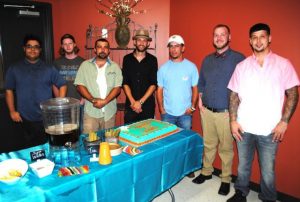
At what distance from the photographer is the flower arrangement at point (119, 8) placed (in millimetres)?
3768

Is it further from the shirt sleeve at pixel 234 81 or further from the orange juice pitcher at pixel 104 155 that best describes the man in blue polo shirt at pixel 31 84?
the shirt sleeve at pixel 234 81

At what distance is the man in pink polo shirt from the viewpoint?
226 cm

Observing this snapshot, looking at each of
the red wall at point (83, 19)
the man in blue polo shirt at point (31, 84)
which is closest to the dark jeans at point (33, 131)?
the man in blue polo shirt at point (31, 84)

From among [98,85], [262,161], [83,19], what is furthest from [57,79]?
[262,161]

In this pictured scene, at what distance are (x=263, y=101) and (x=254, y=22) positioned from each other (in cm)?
98

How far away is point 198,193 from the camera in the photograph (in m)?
2.87

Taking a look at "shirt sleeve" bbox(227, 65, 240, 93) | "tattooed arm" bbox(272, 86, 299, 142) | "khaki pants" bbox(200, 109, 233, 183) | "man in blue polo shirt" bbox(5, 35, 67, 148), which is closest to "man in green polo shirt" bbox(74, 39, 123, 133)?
"man in blue polo shirt" bbox(5, 35, 67, 148)

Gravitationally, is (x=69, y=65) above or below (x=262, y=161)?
above

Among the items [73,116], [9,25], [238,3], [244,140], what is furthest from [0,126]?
[238,3]

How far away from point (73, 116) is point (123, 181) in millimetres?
682

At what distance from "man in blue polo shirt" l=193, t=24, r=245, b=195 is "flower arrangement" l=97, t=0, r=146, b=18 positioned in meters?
1.59

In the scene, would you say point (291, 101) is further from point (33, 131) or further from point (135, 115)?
point (33, 131)

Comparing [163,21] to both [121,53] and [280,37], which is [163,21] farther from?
[280,37]

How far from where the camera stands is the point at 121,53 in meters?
4.11
